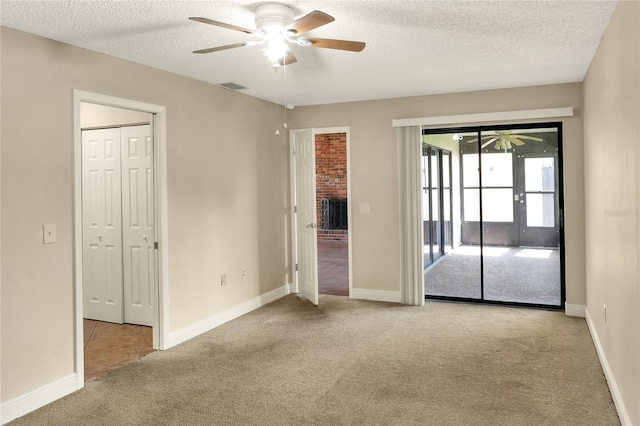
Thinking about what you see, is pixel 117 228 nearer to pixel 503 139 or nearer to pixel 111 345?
pixel 111 345

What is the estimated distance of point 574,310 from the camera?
5195mm

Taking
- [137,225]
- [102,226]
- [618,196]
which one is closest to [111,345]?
[137,225]

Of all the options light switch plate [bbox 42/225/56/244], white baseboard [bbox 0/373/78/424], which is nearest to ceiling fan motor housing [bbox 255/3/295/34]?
light switch plate [bbox 42/225/56/244]

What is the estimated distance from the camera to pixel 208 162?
4.95 meters

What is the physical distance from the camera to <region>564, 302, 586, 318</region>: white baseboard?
5164 millimetres

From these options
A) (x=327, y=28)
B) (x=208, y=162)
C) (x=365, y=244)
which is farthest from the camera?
(x=365, y=244)

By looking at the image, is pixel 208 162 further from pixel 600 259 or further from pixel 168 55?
pixel 600 259

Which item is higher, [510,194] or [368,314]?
[510,194]

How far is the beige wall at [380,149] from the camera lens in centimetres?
549

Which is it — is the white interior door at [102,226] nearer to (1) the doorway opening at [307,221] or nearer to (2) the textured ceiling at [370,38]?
(2) the textured ceiling at [370,38]

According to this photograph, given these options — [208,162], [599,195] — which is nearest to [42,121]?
[208,162]

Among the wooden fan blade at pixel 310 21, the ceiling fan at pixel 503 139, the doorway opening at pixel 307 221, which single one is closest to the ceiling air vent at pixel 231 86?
the doorway opening at pixel 307 221

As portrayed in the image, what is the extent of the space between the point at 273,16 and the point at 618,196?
2267 mm

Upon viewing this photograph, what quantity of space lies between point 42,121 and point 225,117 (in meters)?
2.09
